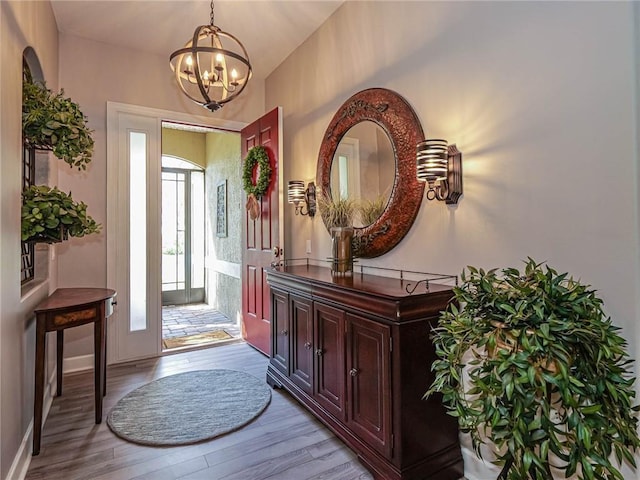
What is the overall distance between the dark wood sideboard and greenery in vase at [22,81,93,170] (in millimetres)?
1757

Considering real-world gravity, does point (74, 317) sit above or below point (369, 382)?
above

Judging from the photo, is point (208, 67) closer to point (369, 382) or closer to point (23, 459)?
point (369, 382)

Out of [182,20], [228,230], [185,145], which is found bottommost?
[228,230]

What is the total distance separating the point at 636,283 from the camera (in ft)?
4.47

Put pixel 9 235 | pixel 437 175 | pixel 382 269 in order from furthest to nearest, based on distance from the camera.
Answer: pixel 382 269
pixel 437 175
pixel 9 235

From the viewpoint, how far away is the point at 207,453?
2.14 meters

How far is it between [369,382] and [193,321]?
415cm

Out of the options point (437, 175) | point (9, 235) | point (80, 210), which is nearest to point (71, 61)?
point (80, 210)

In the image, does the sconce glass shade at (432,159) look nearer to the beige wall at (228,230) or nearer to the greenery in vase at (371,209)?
the greenery in vase at (371,209)

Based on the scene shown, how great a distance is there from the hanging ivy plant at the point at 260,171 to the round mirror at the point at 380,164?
37.1 inches

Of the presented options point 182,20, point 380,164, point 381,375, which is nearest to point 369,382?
point 381,375

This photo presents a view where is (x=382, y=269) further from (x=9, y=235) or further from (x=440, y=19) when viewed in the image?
(x=9, y=235)

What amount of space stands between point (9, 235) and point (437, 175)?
2276 millimetres

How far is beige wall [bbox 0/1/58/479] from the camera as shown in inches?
66.6
